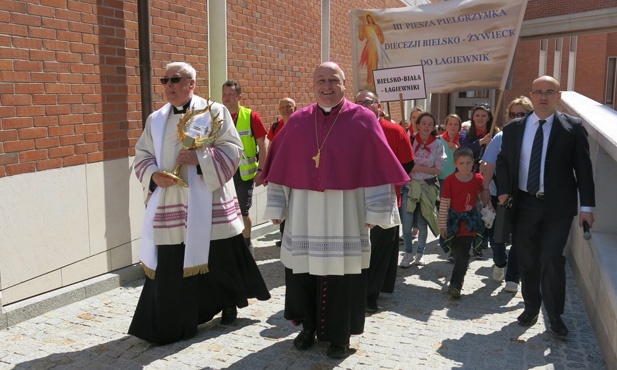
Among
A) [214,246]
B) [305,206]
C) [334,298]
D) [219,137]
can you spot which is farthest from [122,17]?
[334,298]

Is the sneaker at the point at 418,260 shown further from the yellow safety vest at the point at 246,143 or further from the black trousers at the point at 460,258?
the yellow safety vest at the point at 246,143

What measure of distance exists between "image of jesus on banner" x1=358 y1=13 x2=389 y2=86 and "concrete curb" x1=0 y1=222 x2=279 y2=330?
14.6ft

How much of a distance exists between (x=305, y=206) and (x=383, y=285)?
Answer: 1.80 m

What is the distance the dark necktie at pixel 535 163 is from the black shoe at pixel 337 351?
184 cm

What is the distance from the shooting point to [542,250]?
190 inches

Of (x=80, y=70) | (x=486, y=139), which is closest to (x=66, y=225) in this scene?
(x=80, y=70)

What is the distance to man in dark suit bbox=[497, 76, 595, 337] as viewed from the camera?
4641 millimetres

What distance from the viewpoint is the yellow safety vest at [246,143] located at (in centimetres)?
686

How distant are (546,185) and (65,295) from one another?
413cm

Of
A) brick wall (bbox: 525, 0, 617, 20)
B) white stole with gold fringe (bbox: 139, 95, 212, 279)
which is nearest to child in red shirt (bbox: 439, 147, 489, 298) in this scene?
white stole with gold fringe (bbox: 139, 95, 212, 279)

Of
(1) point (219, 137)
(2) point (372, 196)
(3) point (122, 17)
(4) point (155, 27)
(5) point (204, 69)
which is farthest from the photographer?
(5) point (204, 69)

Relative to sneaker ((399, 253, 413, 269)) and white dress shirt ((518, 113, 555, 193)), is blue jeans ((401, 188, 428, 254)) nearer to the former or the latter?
sneaker ((399, 253, 413, 269))

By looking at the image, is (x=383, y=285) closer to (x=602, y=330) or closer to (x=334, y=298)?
(x=334, y=298)

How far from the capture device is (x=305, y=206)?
4.43 meters
